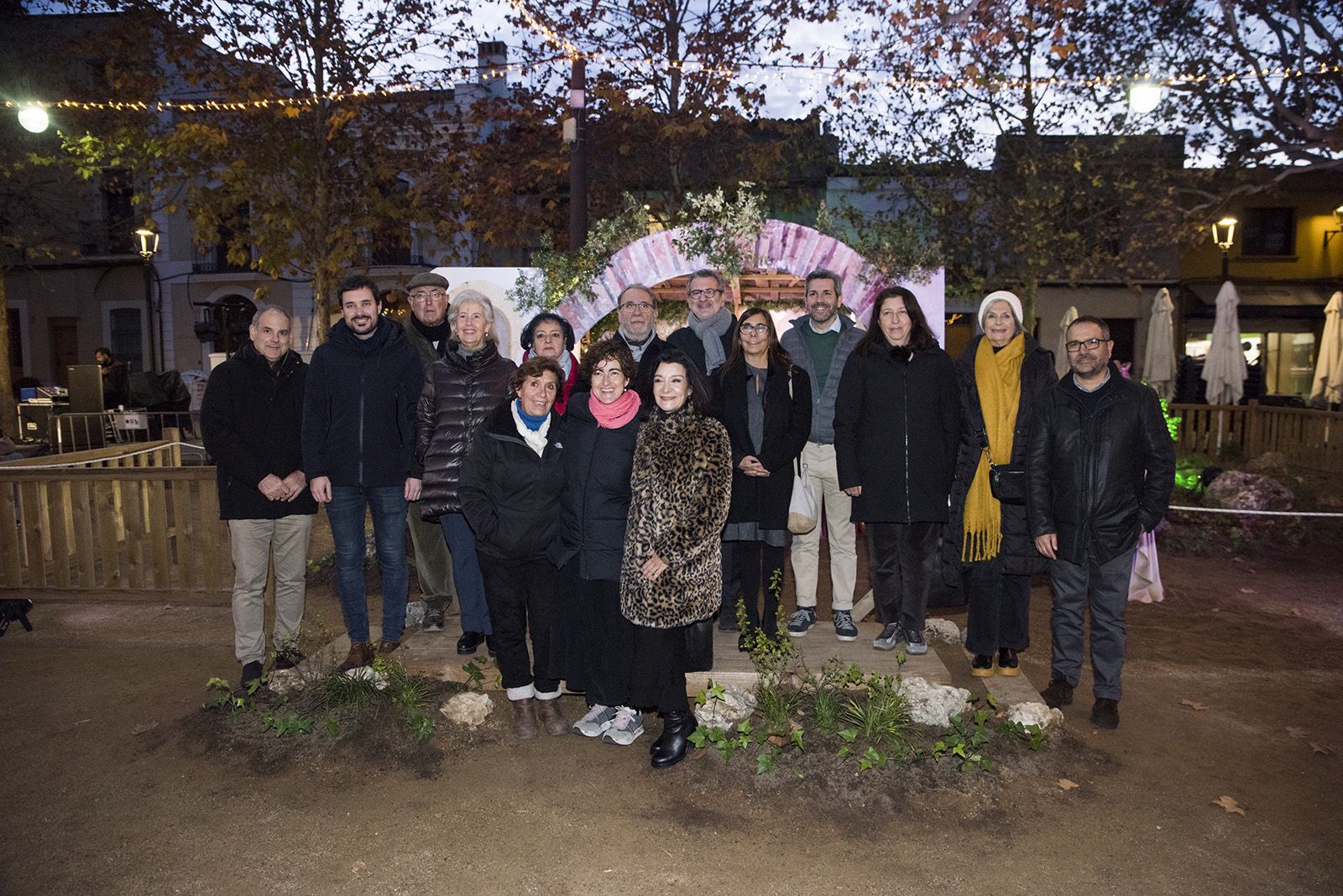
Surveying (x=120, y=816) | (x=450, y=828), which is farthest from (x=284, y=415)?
(x=450, y=828)

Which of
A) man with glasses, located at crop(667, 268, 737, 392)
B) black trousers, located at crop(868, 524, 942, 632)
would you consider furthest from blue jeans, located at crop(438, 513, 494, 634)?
black trousers, located at crop(868, 524, 942, 632)

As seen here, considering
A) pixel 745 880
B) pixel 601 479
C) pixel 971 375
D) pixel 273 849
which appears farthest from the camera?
pixel 971 375

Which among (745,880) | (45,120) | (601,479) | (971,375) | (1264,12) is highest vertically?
(1264,12)

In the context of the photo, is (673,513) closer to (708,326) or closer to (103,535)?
(708,326)

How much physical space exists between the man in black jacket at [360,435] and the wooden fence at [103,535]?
1532 millimetres

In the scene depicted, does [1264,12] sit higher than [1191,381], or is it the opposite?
[1264,12]

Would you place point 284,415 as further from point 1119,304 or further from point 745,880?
point 1119,304

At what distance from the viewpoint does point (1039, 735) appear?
4.27m

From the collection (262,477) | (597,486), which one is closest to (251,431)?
(262,477)

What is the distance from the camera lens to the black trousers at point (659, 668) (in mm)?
4113

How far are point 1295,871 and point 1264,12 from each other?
13.5 metres

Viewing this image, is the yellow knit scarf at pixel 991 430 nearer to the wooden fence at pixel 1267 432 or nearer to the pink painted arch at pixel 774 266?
the pink painted arch at pixel 774 266

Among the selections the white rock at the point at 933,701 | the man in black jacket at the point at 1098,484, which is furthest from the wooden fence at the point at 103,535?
the man in black jacket at the point at 1098,484

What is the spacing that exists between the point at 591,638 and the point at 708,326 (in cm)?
207
